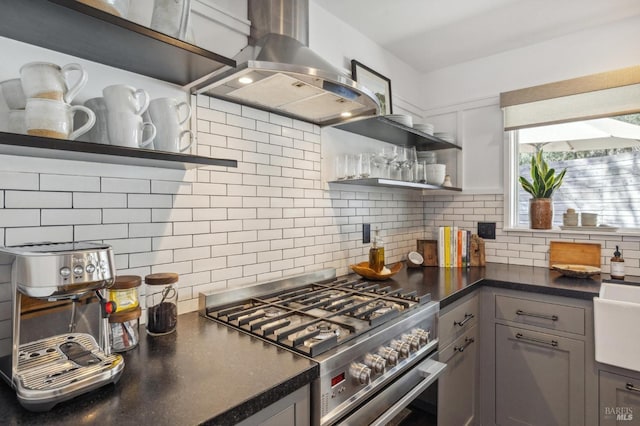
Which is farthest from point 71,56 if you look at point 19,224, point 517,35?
point 517,35

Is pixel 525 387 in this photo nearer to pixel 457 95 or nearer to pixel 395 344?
pixel 395 344

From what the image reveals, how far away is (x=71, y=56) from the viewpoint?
45.7 inches

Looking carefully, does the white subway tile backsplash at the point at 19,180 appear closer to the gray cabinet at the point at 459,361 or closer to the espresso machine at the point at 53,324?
the espresso machine at the point at 53,324

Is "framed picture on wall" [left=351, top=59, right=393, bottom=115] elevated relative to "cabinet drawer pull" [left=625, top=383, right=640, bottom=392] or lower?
elevated

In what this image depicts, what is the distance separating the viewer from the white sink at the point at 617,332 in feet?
5.47

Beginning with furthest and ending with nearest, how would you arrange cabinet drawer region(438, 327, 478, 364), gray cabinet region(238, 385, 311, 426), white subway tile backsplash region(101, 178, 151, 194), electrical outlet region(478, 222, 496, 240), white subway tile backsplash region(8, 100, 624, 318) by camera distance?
electrical outlet region(478, 222, 496, 240) → cabinet drawer region(438, 327, 478, 364) → white subway tile backsplash region(101, 178, 151, 194) → white subway tile backsplash region(8, 100, 624, 318) → gray cabinet region(238, 385, 311, 426)

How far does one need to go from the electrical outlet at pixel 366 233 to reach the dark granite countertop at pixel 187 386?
1.35 metres

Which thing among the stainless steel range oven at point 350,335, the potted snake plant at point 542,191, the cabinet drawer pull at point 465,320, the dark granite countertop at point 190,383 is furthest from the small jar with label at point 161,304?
the potted snake plant at point 542,191

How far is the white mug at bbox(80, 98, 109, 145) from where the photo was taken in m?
1.10

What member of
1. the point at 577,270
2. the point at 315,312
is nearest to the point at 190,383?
the point at 315,312

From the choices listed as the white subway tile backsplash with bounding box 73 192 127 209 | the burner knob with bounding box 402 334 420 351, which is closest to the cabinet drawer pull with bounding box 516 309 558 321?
the burner knob with bounding box 402 334 420 351

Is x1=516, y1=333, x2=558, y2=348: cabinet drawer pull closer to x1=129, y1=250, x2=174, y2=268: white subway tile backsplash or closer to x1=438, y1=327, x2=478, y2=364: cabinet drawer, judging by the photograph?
x1=438, y1=327, x2=478, y2=364: cabinet drawer

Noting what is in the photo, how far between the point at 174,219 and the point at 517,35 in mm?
2507

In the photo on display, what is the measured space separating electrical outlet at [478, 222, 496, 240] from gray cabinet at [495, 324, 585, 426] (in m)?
0.87
